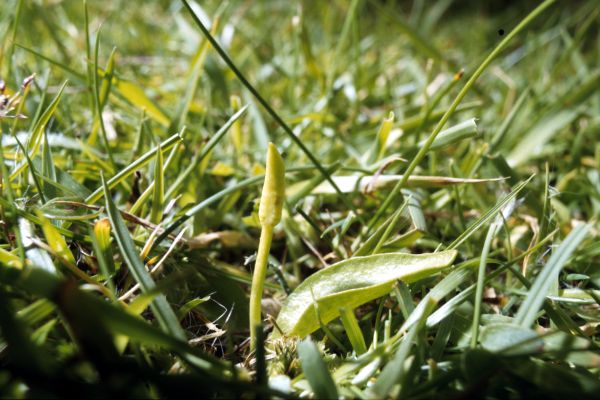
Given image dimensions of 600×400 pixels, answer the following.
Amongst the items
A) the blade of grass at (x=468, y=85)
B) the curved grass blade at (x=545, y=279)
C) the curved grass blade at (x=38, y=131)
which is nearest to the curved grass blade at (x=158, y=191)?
the curved grass blade at (x=38, y=131)

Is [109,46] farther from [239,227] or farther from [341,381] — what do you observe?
[341,381]

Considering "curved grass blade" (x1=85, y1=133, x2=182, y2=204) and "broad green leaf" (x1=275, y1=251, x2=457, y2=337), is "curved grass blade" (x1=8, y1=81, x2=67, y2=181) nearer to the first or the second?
"curved grass blade" (x1=85, y1=133, x2=182, y2=204)

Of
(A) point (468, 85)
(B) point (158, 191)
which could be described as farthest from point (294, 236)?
(A) point (468, 85)

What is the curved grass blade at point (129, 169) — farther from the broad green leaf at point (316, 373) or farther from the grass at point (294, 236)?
A: the broad green leaf at point (316, 373)

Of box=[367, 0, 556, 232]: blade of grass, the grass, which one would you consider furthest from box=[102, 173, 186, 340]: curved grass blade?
box=[367, 0, 556, 232]: blade of grass

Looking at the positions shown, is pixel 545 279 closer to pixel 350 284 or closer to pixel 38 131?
pixel 350 284

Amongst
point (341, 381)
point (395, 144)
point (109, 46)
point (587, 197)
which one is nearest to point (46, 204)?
point (341, 381)

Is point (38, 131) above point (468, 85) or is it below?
above
